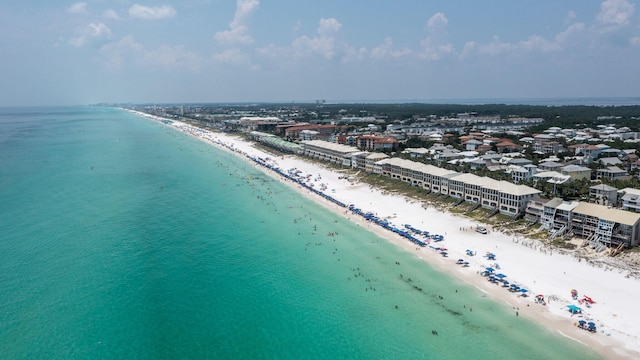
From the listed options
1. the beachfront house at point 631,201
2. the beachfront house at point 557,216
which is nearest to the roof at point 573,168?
the beachfront house at point 631,201

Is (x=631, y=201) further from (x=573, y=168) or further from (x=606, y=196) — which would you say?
(x=573, y=168)

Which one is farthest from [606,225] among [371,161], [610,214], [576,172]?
[371,161]

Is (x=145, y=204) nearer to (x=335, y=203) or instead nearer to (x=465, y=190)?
(x=335, y=203)

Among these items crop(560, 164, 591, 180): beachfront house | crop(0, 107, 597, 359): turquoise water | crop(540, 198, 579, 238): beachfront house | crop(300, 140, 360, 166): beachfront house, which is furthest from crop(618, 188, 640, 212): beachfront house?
crop(300, 140, 360, 166): beachfront house

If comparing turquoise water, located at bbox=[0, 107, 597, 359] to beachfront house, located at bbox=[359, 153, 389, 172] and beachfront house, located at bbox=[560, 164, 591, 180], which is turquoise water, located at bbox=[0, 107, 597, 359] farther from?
beachfront house, located at bbox=[560, 164, 591, 180]

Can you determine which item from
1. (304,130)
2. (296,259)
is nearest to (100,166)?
(304,130)

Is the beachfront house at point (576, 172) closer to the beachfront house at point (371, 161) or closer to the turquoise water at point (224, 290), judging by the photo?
the beachfront house at point (371, 161)
